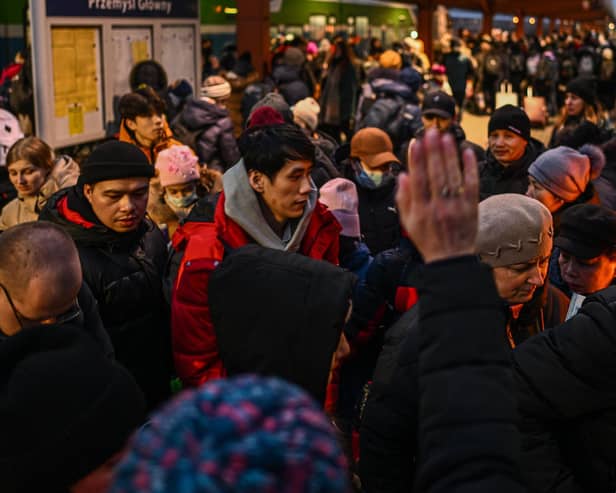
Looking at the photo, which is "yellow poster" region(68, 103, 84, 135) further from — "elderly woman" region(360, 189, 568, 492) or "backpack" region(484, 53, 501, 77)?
"backpack" region(484, 53, 501, 77)

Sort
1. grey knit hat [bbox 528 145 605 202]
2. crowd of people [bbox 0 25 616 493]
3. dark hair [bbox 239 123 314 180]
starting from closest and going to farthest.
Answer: crowd of people [bbox 0 25 616 493], dark hair [bbox 239 123 314 180], grey knit hat [bbox 528 145 605 202]

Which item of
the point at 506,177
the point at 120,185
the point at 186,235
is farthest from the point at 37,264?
the point at 506,177

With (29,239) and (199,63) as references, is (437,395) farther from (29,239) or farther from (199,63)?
(199,63)

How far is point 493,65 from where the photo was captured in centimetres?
2014

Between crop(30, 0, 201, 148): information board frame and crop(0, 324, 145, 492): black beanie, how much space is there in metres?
5.95

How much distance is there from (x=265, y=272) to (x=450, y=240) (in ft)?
2.75

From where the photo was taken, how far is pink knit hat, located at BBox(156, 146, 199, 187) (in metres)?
4.87

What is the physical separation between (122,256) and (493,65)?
18.0 meters

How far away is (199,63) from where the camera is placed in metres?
10.1

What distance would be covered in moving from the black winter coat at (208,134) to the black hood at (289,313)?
198 inches

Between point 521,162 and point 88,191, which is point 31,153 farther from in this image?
point 521,162

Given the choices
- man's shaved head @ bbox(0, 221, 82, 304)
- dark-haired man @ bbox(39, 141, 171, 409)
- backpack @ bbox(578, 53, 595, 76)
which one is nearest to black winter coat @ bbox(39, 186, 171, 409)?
dark-haired man @ bbox(39, 141, 171, 409)

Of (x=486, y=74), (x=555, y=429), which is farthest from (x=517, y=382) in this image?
(x=486, y=74)

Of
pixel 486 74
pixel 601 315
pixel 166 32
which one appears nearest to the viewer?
pixel 601 315
